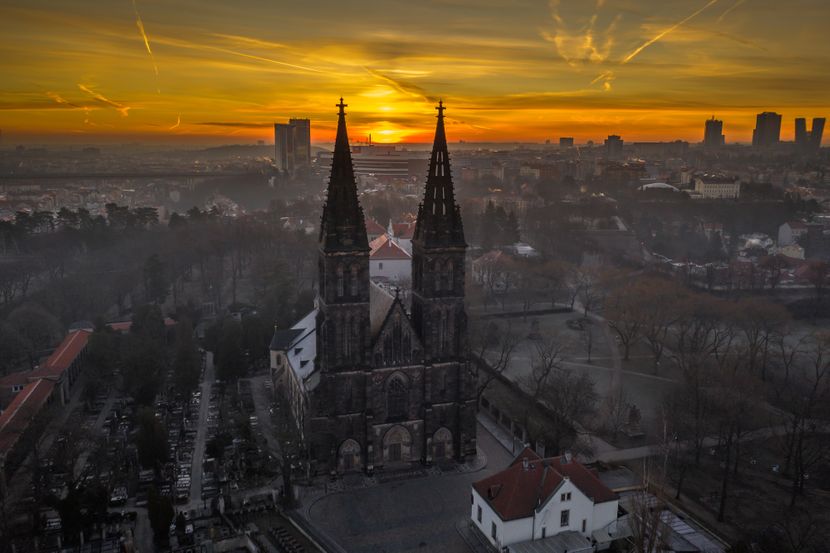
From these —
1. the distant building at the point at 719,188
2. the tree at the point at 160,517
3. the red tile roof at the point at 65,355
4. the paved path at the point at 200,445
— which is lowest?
the paved path at the point at 200,445

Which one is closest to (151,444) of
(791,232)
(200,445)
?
(200,445)

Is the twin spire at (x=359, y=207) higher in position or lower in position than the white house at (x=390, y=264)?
higher

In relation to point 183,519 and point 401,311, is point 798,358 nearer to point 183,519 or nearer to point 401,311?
point 401,311

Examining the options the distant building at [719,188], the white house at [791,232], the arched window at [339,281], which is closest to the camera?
the arched window at [339,281]

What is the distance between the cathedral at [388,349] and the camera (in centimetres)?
3797

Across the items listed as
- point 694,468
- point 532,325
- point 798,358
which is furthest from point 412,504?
point 798,358

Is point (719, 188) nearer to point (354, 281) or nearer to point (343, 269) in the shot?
point (354, 281)

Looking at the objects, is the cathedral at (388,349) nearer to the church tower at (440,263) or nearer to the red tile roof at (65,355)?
the church tower at (440,263)

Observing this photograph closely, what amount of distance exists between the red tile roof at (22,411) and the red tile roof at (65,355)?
181cm

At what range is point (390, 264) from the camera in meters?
81.4

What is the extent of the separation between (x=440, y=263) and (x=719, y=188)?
138627 mm

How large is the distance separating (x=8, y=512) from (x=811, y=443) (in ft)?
159

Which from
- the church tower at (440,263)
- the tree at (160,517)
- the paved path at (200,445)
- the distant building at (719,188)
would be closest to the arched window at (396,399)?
the church tower at (440,263)

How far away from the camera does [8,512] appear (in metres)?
34.8
